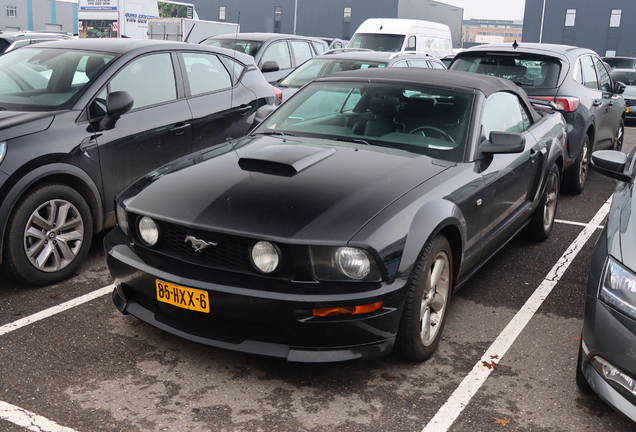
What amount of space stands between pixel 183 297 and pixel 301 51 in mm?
10316

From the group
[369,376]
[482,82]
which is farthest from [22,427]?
[482,82]

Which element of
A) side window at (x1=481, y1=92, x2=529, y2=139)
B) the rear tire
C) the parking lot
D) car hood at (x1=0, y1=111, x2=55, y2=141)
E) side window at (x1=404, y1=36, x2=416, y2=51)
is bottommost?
the parking lot

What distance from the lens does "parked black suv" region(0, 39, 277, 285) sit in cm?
424

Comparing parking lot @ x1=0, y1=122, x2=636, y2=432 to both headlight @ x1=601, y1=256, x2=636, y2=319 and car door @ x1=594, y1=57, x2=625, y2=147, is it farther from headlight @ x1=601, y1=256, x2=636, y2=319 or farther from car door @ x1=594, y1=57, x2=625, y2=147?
car door @ x1=594, y1=57, x2=625, y2=147

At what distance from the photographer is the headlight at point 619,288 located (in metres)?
2.72

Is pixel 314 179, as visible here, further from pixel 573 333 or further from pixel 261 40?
pixel 261 40

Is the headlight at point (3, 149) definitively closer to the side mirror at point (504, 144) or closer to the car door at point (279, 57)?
the side mirror at point (504, 144)

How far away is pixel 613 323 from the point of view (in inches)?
108

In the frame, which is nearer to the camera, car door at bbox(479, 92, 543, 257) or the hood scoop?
the hood scoop

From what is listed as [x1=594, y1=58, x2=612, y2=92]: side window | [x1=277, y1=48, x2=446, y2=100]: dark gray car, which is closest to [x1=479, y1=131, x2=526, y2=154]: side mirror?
[x1=594, y1=58, x2=612, y2=92]: side window

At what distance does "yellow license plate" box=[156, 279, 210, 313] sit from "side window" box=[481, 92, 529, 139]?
226 centimetres

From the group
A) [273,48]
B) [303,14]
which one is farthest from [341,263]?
[303,14]

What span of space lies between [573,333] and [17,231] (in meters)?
3.61

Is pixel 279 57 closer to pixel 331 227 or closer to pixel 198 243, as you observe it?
pixel 198 243
